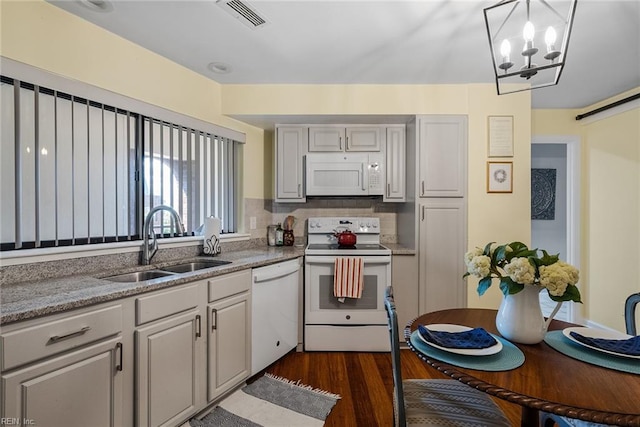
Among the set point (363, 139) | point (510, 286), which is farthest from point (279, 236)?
point (510, 286)

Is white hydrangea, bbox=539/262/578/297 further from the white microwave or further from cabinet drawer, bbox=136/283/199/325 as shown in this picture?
the white microwave

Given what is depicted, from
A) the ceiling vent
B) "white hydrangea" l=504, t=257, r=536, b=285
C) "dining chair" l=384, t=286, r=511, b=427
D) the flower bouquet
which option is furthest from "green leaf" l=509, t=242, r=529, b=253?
the ceiling vent

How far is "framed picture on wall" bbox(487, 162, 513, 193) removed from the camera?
2.73 metres

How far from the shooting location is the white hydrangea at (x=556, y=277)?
1087 millimetres

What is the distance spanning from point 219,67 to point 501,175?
8.79ft

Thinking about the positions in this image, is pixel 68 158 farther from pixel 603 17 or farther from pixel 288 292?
pixel 603 17

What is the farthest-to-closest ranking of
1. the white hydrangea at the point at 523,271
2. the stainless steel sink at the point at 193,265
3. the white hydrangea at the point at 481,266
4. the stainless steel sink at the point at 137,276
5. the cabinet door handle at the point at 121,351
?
the stainless steel sink at the point at 193,265
the stainless steel sink at the point at 137,276
the cabinet door handle at the point at 121,351
the white hydrangea at the point at 481,266
the white hydrangea at the point at 523,271

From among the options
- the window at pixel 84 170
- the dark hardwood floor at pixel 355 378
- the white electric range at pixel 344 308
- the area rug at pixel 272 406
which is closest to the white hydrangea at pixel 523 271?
the dark hardwood floor at pixel 355 378

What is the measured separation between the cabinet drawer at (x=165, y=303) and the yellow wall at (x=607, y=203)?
13.1 ft

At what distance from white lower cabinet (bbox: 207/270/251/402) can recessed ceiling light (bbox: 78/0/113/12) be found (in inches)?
67.3

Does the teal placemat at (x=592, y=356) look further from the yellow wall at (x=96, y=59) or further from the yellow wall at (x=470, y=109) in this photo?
the yellow wall at (x=96, y=59)

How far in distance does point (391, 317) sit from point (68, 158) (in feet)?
6.57

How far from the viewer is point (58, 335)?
1156 mm

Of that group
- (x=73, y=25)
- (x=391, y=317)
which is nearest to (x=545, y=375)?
(x=391, y=317)
